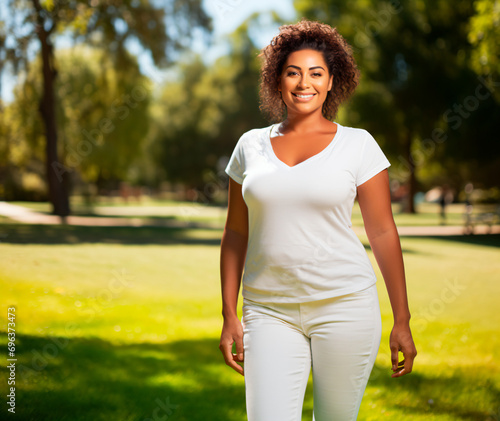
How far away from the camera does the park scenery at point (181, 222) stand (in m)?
5.39

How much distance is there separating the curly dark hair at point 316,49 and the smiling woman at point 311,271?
128 millimetres

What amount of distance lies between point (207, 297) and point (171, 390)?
5.16 m

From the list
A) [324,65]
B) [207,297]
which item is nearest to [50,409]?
[324,65]

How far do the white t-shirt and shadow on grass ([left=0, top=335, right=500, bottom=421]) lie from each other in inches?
111

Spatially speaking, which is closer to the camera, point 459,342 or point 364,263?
point 364,263

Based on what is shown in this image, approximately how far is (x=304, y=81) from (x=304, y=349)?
973 mm

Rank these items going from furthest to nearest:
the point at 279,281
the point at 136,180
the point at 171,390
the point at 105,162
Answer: the point at 136,180 → the point at 105,162 → the point at 171,390 → the point at 279,281

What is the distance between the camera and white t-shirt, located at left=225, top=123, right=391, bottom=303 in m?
2.09

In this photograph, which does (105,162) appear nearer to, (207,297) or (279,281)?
(207,297)

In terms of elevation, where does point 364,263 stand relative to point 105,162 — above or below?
above

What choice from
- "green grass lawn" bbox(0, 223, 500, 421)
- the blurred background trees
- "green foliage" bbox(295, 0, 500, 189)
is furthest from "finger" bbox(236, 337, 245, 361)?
"green foliage" bbox(295, 0, 500, 189)

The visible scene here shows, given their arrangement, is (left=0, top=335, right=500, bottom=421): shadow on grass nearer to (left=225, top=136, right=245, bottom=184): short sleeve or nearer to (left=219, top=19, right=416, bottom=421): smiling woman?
(left=219, top=19, right=416, bottom=421): smiling woman

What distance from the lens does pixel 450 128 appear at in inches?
1092

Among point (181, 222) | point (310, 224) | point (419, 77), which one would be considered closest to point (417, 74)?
point (419, 77)
